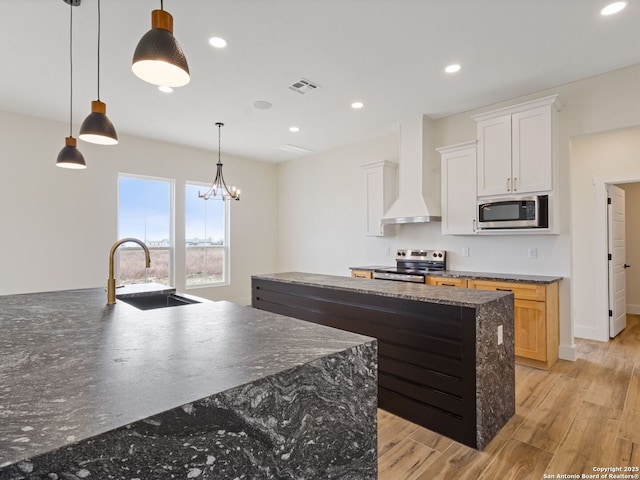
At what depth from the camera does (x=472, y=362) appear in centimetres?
211

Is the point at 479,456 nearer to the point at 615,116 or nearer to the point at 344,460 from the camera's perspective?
the point at 344,460

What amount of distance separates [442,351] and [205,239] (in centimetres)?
518

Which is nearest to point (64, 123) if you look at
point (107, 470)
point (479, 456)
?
point (107, 470)

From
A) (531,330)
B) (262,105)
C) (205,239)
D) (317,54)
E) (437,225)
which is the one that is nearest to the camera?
(317,54)

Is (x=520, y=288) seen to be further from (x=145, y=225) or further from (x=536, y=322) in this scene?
(x=145, y=225)

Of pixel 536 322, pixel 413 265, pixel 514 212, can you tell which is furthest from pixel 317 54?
pixel 536 322

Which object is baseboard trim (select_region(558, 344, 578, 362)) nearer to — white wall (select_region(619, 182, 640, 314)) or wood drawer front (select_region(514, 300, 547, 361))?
wood drawer front (select_region(514, 300, 547, 361))

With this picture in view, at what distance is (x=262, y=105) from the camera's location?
4258mm

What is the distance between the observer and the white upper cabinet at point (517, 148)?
142 inches

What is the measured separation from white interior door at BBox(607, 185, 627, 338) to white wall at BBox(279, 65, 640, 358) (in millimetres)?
238

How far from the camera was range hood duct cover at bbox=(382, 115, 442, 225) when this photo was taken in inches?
184

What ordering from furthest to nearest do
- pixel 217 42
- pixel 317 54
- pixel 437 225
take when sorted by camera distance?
1. pixel 437 225
2. pixel 317 54
3. pixel 217 42

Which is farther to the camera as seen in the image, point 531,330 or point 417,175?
point 417,175

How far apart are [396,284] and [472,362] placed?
3.09 feet
